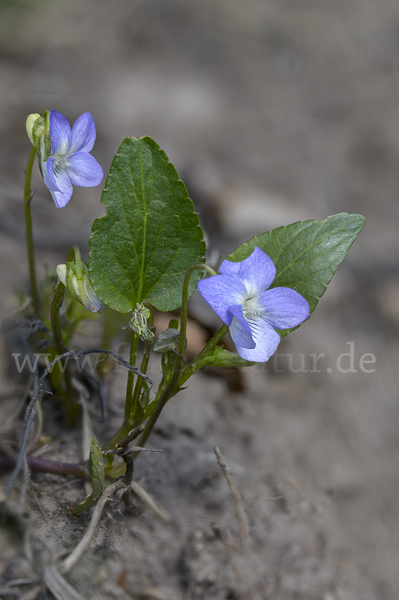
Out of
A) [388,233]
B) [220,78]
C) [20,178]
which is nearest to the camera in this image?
[20,178]

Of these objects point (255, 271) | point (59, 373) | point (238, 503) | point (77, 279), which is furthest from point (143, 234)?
point (238, 503)

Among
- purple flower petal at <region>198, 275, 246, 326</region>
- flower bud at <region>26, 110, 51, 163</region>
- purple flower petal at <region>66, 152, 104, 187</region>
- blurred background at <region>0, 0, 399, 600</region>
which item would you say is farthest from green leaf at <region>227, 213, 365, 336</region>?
blurred background at <region>0, 0, 399, 600</region>

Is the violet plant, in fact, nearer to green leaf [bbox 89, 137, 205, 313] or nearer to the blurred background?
green leaf [bbox 89, 137, 205, 313]

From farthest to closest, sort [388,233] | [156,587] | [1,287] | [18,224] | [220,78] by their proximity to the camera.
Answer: [220,78]
[388,233]
[18,224]
[1,287]
[156,587]

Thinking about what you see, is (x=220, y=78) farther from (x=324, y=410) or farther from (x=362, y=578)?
(x=362, y=578)

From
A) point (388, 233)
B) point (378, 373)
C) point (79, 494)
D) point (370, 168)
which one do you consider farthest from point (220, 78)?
point (79, 494)

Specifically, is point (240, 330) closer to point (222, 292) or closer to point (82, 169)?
point (222, 292)

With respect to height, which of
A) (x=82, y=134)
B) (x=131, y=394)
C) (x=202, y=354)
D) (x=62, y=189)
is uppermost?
(x=82, y=134)
